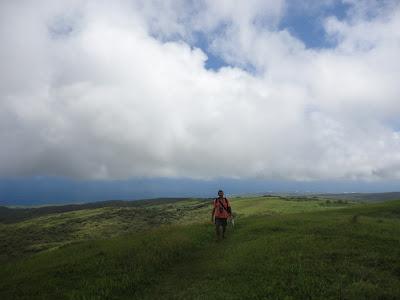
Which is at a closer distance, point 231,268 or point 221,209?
point 231,268

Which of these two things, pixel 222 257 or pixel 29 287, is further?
A: pixel 222 257

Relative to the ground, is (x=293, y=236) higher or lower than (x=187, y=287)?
higher

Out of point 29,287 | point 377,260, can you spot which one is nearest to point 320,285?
point 377,260

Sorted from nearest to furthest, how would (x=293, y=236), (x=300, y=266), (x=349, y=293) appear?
(x=349, y=293) < (x=300, y=266) < (x=293, y=236)

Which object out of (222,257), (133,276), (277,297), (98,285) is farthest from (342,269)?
(98,285)

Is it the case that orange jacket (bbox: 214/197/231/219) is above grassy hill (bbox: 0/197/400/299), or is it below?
above

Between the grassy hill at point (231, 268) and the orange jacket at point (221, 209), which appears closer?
the grassy hill at point (231, 268)

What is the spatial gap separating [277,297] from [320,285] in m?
2.18

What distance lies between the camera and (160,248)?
75.8 feet

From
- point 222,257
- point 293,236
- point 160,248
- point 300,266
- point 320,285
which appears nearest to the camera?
point 320,285

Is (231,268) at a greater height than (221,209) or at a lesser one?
lesser

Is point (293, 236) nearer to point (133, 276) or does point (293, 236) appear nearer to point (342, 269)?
point (342, 269)

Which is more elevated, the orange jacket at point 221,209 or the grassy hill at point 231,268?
the orange jacket at point 221,209

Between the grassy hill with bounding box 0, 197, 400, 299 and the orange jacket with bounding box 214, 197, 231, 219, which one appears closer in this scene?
→ the grassy hill with bounding box 0, 197, 400, 299
